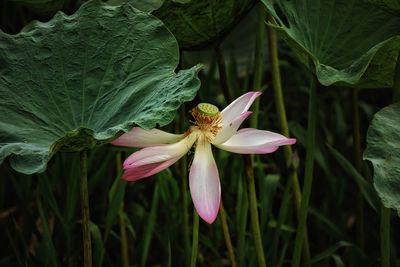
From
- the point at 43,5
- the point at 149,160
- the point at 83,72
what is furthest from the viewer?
the point at 43,5

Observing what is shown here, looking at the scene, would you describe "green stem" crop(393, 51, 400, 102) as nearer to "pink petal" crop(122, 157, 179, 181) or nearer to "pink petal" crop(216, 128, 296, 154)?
"pink petal" crop(216, 128, 296, 154)

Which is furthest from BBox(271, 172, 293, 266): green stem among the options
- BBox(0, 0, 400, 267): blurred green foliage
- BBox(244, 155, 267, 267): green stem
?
BBox(244, 155, 267, 267): green stem

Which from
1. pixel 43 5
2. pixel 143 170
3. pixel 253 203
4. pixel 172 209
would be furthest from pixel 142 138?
pixel 172 209

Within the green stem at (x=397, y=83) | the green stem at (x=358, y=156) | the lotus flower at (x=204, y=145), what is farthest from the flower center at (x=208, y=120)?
the green stem at (x=358, y=156)

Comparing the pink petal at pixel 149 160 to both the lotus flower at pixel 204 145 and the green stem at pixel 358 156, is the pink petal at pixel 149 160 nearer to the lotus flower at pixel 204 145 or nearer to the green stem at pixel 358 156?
the lotus flower at pixel 204 145

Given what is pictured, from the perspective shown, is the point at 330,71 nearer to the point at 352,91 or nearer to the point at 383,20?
the point at 383,20

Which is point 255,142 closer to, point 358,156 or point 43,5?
point 43,5
